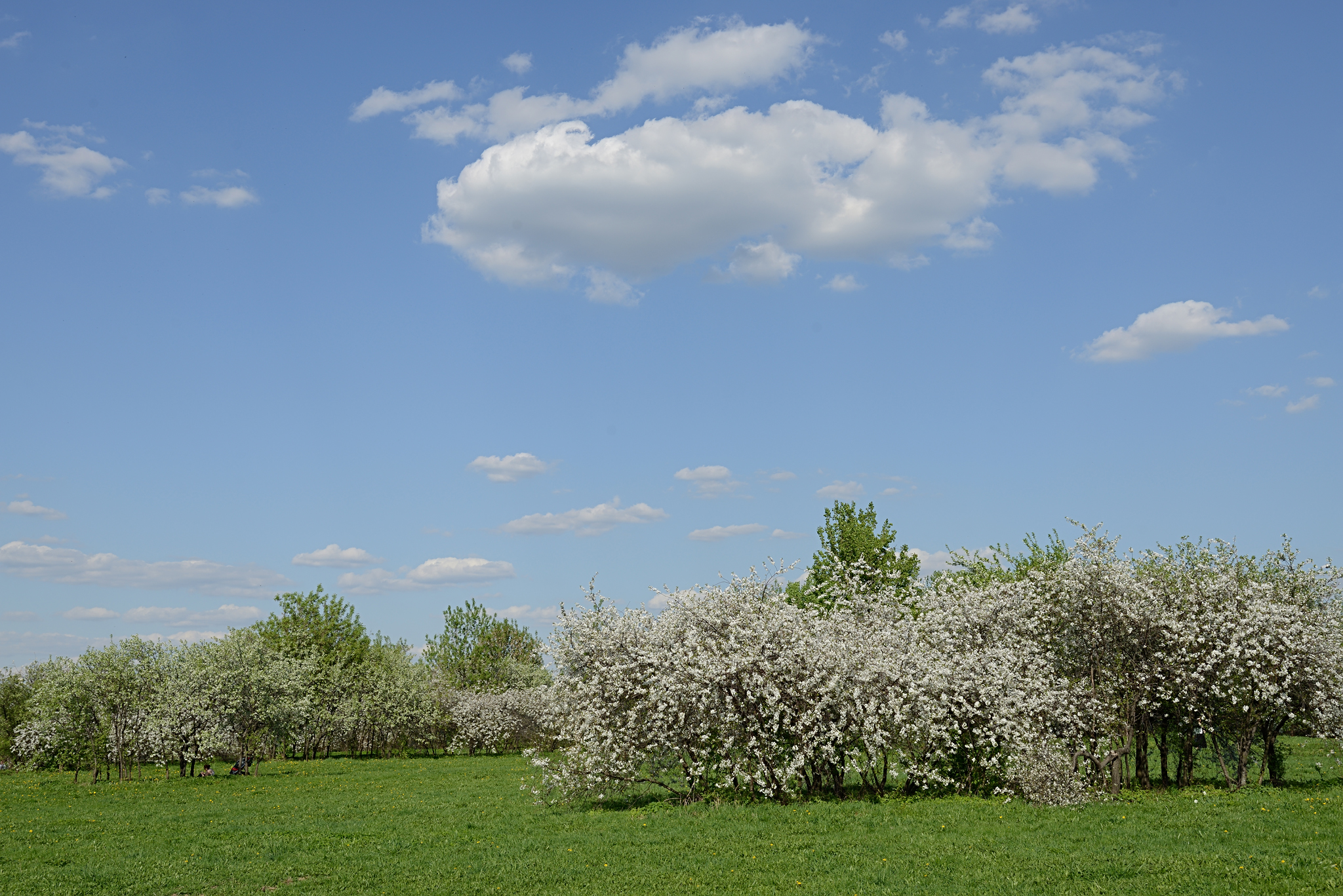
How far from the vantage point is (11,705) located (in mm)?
64250

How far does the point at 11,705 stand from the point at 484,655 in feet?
111

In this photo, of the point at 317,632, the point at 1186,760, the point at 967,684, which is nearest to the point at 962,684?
the point at 967,684

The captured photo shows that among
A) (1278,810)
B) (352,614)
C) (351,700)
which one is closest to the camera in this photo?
(1278,810)

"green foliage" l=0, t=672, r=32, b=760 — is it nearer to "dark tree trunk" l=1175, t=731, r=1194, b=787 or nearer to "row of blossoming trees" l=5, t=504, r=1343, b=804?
"row of blossoming trees" l=5, t=504, r=1343, b=804

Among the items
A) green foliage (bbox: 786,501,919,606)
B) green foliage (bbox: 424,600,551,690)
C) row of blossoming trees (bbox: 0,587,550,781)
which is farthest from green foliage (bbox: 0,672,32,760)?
green foliage (bbox: 786,501,919,606)

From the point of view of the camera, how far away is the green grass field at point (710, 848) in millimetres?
13633

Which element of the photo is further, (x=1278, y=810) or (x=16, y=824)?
(x=16, y=824)

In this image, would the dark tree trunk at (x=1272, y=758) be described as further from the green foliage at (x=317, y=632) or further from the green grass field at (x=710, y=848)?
the green foliage at (x=317, y=632)

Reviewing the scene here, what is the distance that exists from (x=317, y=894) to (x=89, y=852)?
7.51 metres

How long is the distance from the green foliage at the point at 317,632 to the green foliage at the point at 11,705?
53.6ft

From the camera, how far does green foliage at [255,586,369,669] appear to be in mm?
62156

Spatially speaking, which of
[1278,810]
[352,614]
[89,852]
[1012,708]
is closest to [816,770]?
[1012,708]

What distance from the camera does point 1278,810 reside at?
18203 millimetres

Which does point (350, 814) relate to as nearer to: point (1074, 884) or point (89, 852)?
point (89, 852)
